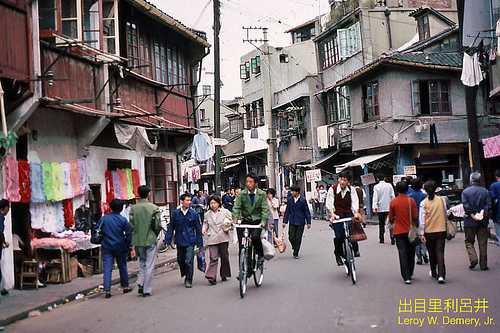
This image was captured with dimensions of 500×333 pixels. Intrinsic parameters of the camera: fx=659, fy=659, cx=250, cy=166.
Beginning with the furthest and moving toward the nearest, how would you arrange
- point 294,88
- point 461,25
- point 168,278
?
point 294,88, point 461,25, point 168,278

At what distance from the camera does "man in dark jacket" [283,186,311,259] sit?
16.8 meters

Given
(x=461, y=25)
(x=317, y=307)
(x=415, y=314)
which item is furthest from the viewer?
(x=461, y=25)

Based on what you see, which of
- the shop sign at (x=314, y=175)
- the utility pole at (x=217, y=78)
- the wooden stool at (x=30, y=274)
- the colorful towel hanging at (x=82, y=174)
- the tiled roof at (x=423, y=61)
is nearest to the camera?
the wooden stool at (x=30, y=274)

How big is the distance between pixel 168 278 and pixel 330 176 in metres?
26.7

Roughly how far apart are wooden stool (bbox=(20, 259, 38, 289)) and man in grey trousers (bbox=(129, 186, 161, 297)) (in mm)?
2515

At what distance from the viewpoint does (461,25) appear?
805 inches

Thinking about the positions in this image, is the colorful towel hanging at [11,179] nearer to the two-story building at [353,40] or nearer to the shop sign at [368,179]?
the shop sign at [368,179]

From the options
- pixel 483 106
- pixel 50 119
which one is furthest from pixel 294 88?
pixel 50 119

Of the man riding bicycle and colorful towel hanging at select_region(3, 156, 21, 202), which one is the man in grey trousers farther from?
colorful towel hanging at select_region(3, 156, 21, 202)

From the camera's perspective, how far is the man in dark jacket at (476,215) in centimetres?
1241

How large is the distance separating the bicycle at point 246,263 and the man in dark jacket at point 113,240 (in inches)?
86.2

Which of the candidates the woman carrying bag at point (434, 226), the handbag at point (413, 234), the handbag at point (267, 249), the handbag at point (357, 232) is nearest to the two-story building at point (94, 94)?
the handbag at point (267, 249)

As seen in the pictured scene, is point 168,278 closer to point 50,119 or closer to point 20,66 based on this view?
point 50,119

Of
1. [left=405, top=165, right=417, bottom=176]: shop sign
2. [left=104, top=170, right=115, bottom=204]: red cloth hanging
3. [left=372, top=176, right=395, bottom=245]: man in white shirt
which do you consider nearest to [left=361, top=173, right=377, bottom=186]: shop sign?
[left=405, top=165, right=417, bottom=176]: shop sign
